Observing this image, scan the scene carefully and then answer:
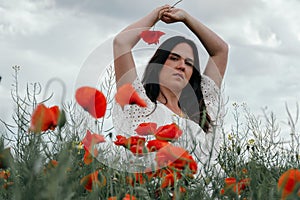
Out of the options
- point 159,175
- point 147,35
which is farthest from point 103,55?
point 159,175

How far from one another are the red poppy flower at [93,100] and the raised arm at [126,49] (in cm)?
158

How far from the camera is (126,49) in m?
2.85

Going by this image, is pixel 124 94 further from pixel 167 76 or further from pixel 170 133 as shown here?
pixel 167 76

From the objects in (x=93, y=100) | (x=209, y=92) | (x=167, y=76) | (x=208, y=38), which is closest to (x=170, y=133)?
(x=93, y=100)

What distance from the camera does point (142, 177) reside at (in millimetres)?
1320

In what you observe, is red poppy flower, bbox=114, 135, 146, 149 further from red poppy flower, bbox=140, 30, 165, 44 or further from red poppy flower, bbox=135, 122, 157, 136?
red poppy flower, bbox=140, 30, 165, 44

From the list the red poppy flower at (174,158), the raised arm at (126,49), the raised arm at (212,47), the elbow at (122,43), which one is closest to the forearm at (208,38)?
the raised arm at (212,47)

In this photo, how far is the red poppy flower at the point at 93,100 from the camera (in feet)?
3.87

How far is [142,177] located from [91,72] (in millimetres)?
591

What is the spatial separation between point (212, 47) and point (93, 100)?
94.3 inches

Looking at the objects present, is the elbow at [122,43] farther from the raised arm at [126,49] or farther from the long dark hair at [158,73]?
the long dark hair at [158,73]

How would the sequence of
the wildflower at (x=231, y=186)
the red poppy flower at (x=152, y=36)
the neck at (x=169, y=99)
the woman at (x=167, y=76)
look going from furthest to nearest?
the neck at (x=169, y=99)
the woman at (x=167, y=76)
the red poppy flower at (x=152, y=36)
the wildflower at (x=231, y=186)

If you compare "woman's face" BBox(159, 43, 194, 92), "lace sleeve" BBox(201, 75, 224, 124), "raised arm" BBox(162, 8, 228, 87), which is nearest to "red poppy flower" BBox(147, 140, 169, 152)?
"woman's face" BBox(159, 43, 194, 92)

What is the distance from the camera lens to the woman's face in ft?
9.01
